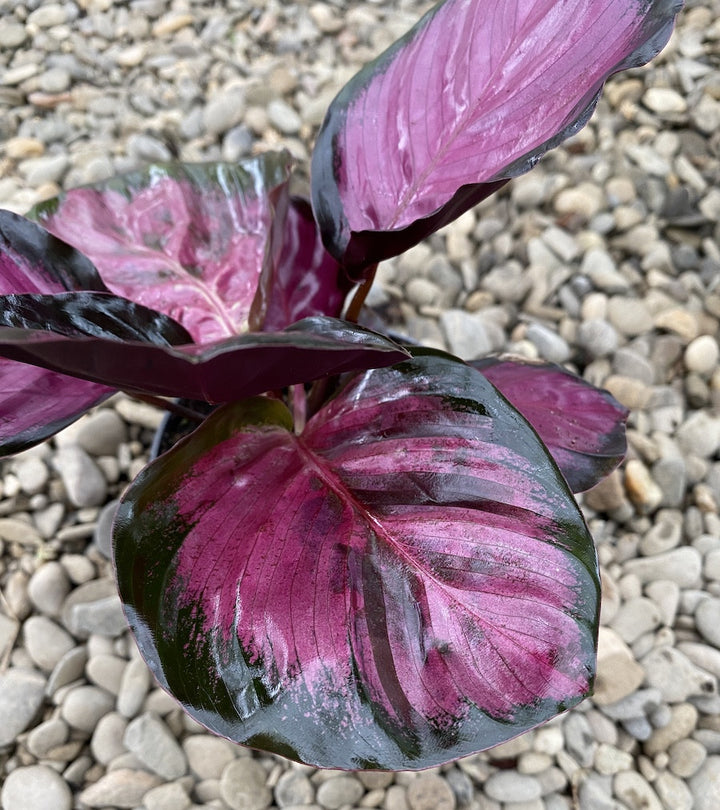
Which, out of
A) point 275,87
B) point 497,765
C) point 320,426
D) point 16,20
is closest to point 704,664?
point 497,765

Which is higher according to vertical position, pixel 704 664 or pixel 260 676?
pixel 260 676

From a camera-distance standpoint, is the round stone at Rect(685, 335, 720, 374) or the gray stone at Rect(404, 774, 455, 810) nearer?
the gray stone at Rect(404, 774, 455, 810)

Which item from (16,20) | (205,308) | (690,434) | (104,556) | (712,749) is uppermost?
(16,20)

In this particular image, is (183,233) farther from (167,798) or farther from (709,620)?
(709,620)

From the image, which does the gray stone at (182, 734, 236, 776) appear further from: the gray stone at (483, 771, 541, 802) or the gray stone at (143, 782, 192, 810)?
the gray stone at (483, 771, 541, 802)

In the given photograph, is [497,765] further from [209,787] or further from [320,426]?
[320,426]

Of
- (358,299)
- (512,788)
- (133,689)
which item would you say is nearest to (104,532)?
(133,689)

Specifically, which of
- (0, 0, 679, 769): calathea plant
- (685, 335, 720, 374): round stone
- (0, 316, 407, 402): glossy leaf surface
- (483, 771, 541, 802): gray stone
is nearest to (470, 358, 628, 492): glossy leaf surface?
(0, 0, 679, 769): calathea plant
